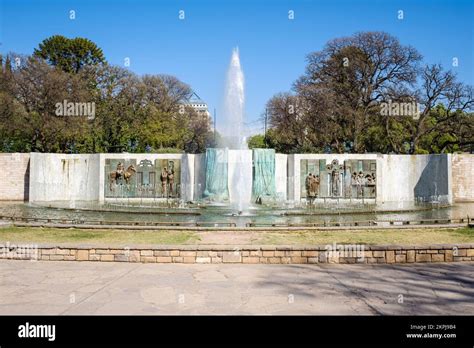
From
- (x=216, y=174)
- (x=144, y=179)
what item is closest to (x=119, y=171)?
(x=144, y=179)

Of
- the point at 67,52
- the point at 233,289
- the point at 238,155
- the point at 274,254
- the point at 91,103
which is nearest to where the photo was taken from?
the point at 233,289

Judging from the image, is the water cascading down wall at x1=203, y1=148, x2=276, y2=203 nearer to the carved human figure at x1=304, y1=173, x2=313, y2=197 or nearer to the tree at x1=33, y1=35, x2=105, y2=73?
the carved human figure at x1=304, y1=173, x2=313, y2=197

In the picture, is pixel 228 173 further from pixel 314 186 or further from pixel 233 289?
pixel 233 289

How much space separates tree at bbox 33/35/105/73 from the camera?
54812mm

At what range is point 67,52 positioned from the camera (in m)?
55.8


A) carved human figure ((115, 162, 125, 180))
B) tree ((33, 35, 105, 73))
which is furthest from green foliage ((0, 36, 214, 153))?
carved human figure ((115, 162, 125, 180))

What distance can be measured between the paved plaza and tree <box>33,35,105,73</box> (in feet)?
166

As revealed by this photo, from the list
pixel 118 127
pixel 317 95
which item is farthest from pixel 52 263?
pixel 118 127

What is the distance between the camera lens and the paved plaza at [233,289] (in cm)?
621

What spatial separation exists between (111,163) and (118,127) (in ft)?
59.3

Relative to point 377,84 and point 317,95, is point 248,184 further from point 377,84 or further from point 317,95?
point 377,84

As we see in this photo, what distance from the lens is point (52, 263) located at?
9.35 m

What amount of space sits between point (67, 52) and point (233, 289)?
183ft

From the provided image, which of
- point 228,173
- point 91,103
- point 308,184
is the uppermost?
point 91,103
